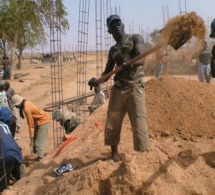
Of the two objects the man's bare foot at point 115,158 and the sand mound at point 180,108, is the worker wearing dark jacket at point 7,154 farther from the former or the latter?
the sand mound at point 180,108

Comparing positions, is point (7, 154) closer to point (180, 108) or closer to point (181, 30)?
point (181, 30)

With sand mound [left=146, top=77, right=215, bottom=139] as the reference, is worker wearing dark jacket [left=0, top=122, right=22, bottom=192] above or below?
below

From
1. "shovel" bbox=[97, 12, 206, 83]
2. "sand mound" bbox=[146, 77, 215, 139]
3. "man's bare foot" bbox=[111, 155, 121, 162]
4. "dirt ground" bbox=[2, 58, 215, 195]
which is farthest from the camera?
"sand mound" bbox=[146, 77, 215, 139]

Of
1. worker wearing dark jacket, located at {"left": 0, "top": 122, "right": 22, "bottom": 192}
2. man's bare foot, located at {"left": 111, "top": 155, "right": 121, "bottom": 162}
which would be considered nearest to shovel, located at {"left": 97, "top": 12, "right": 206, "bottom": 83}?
man's bare foot, located at {"left": 111, "top": 155, "right": 121, "bottom": 162}

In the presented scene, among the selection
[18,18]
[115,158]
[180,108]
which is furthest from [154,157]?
[18,18]

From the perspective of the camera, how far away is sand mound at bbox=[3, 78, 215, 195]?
11.3 feet

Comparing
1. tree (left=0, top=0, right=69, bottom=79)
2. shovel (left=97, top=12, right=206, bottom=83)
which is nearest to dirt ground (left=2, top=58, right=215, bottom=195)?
shovel (left=97, top=12, right=206, bottom=83)

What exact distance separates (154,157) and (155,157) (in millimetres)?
15

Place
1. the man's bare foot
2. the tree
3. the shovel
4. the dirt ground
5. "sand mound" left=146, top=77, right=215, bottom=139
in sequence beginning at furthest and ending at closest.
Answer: the tree
"sand mound" left=146, top=77, right=215, bottom=139
the man's bare foot
the shovel
the dirt ground

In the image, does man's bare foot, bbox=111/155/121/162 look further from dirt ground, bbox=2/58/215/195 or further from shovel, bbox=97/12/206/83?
shovel, bbox=97/12/206/83

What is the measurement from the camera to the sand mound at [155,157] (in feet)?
11.3

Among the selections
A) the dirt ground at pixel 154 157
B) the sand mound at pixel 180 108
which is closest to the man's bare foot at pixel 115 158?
the dirt ground at pixel 154 157

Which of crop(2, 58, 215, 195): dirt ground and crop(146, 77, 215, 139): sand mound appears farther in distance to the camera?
crop(146, 77, 215, 139): sand mound

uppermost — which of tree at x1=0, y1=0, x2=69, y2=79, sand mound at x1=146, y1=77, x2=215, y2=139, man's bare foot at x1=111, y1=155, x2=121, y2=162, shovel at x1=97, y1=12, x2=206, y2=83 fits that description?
tree at x1=0, y1=0, x2=69, y2=79
